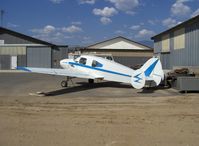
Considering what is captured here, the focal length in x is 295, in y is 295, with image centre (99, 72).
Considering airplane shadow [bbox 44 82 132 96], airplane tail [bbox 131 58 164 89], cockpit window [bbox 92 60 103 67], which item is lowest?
airplane shadow [bbox 44 82 132 96]

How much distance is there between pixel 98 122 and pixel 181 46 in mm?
20563

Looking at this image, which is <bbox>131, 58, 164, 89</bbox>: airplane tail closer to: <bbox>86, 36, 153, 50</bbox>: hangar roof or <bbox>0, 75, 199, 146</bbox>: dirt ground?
<bbox>0, 75, 199, 146</bbox>: dirt ground

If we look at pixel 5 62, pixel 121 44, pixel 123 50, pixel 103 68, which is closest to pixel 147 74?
pixel 103 68

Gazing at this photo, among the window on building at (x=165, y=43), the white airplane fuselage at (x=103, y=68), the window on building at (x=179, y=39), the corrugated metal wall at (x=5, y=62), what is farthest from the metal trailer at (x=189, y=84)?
the corrugated metal wall at (x=5, y=62)

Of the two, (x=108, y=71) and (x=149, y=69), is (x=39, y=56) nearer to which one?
(x=108, y=71)

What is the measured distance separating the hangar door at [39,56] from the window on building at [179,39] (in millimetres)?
21756

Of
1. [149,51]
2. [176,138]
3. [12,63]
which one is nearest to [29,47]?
[12,63]

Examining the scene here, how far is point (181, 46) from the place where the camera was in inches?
1066

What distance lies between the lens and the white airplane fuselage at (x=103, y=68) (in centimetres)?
1700

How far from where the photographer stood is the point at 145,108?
11.0 metres

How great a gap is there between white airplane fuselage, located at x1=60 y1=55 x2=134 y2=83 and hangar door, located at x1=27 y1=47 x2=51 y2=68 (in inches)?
994

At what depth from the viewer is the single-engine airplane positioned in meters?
15.7

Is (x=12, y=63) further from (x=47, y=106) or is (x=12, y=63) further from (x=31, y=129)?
(x=31, y=129)

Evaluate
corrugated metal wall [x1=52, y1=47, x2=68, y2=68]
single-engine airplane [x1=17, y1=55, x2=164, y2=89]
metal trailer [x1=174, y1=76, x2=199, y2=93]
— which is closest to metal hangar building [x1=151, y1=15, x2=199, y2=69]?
metal trailer [x1=174, y1=76, x2=199, y2=93]
